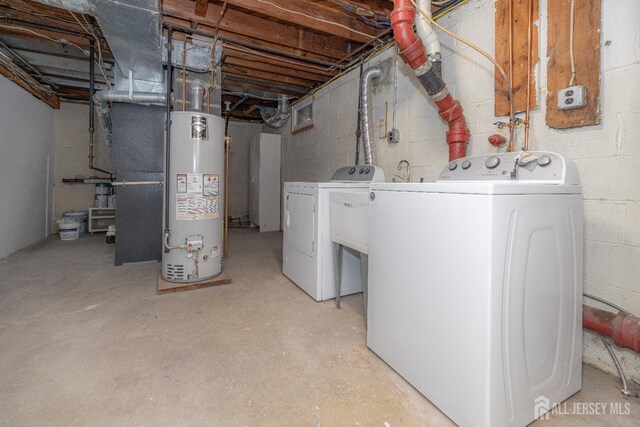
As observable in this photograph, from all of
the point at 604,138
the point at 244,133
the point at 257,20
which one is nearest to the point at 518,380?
the point at 604,138

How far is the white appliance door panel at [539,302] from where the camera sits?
3.37 feet

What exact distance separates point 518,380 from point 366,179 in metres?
1.83

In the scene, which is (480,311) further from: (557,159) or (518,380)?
(557,159)

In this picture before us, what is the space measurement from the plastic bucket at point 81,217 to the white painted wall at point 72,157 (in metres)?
0.31

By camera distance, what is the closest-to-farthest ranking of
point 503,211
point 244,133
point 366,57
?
point 503,211 < point 366,57 < point 244,133

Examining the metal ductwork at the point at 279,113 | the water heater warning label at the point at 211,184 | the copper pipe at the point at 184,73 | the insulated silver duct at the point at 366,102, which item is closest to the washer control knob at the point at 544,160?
the insulated silver duct at the point at 366,102

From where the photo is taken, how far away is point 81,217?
497 centimetres

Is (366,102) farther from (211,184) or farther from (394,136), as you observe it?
(211,184)

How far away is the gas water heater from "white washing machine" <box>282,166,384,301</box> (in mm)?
724

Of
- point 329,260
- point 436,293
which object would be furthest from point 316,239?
point 436,293

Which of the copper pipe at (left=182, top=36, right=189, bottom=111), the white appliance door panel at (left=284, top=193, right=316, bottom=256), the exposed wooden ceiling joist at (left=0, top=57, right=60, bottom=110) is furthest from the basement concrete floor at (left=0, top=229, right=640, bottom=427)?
the exposed wooden ceiling joist at (left=0, top=57, right=60, bottom=110)

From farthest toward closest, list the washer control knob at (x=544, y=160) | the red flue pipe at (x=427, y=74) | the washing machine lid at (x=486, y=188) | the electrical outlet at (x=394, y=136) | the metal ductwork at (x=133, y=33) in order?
the electrical outlet at (x=394, y=136)
the metal ductwork at (x=133, y=33)
the red flue pipe at (x=427, y=74)
the washer control knob at (x=544, y=160)
the washing machine lid at (x=486, y=188)

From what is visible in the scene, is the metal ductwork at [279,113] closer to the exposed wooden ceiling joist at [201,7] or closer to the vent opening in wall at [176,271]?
the exposed wooden ceiling joist at [201,7]

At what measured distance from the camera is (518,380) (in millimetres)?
1072
